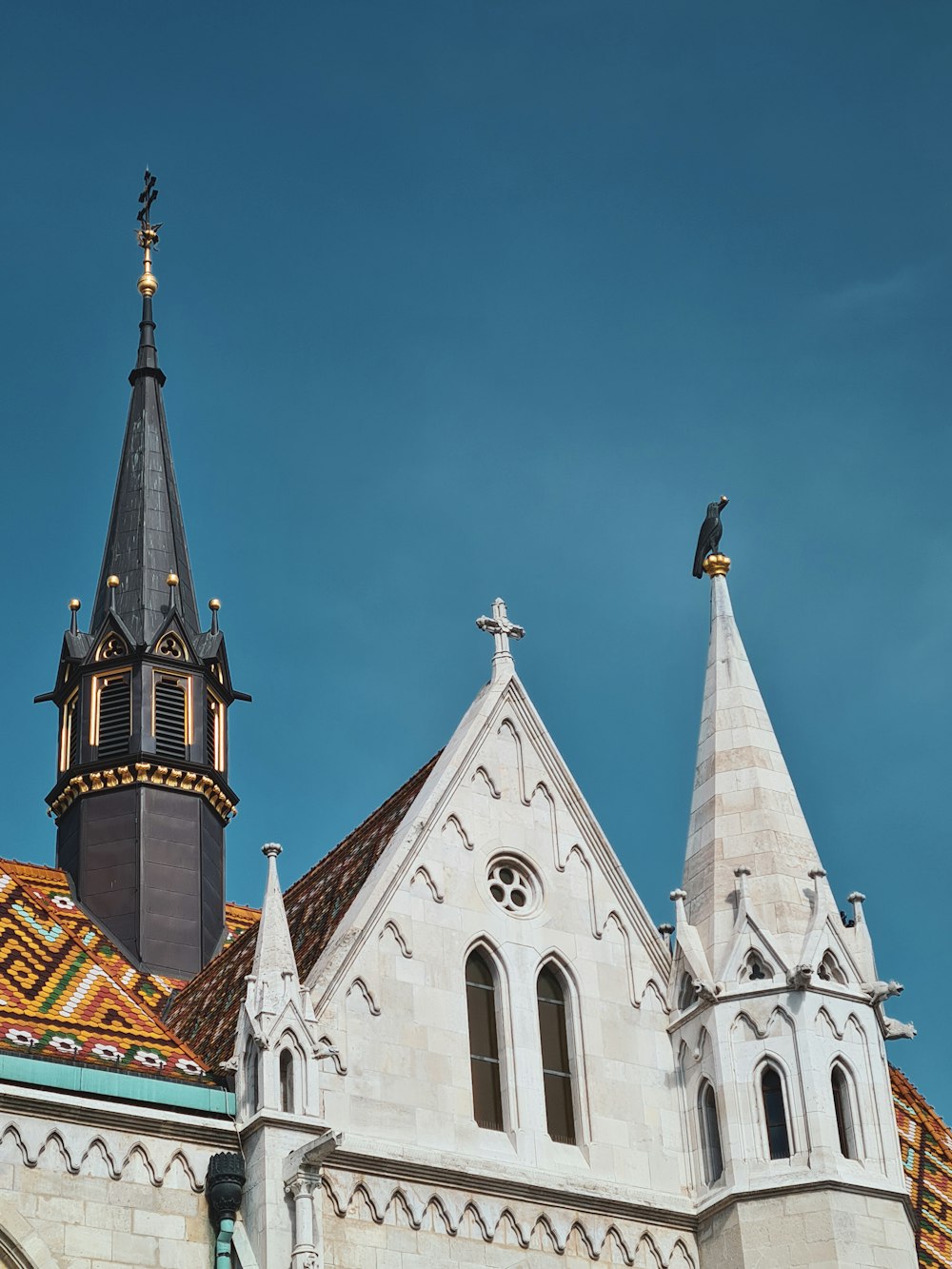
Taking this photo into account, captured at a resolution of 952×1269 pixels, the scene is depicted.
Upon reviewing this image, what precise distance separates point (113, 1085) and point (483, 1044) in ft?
13.9

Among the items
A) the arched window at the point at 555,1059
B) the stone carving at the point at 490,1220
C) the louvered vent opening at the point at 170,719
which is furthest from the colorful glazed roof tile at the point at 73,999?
the arched window at the point at 555,1059

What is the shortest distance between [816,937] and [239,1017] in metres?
6.43

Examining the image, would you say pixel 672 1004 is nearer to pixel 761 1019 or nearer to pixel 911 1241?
pixel 761 1019

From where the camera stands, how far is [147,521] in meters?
35.7

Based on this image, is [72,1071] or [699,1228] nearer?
[72,1071]

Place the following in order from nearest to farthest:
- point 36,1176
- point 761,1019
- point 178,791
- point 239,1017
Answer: point 36,1176, point 239,1017, point 761,1019, point 178,791

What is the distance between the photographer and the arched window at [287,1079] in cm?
2311

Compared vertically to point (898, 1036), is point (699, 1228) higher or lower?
lower

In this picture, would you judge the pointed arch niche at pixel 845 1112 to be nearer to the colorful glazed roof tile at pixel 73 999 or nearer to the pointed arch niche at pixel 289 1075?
the pointed arch niche at pixel 289 1075

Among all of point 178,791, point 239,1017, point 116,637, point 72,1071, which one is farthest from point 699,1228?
point 116,637

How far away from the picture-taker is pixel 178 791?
A: 32.5 m

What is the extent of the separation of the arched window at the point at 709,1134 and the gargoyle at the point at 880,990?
205cm

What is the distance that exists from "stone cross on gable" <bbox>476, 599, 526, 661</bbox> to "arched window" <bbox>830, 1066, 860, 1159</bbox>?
623 centimetres

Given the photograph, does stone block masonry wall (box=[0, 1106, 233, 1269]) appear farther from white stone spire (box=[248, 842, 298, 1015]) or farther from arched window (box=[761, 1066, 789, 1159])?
arched window (box=[761, 1066, 789, 1159])
